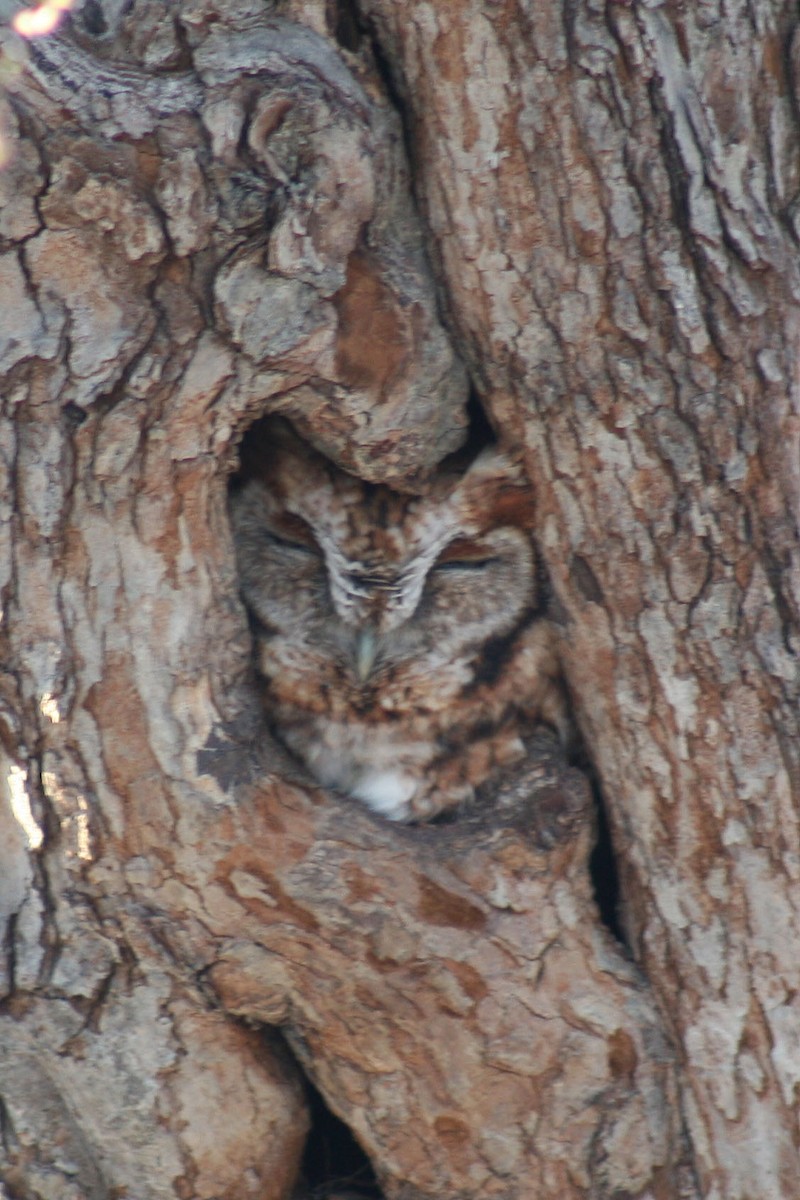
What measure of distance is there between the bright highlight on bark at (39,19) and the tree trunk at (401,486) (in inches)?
1.7

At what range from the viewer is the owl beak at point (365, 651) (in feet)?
7.77

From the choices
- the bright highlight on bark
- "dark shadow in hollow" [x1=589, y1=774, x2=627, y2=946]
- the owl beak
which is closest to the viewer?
the bright highlight on bark

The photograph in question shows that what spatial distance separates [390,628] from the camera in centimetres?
238

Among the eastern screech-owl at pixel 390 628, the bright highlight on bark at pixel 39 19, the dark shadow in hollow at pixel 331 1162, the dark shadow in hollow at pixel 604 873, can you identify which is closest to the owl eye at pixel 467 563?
the eastern screech-owl at pixel 390 628

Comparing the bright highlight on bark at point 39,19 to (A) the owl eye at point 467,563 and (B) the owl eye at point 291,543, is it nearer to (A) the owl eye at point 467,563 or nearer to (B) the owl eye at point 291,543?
(B) the owl eye at point 291,543

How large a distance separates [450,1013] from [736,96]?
150cm

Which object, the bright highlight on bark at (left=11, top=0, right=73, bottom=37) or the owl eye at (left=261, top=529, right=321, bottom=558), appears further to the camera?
the owl eye at (left=261, top=529, right=321, bottom=558)

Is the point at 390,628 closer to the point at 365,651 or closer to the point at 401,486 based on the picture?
the point at 365,651

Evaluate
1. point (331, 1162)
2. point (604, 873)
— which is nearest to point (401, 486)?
point (604, 873)

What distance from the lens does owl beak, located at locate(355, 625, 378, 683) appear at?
2.37 m

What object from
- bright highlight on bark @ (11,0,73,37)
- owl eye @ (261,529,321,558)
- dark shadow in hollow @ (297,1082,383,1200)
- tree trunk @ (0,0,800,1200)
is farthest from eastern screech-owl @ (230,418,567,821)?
bright highlight on bark @ (11,0,73,37)

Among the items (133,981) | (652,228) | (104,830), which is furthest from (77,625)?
(652,228)

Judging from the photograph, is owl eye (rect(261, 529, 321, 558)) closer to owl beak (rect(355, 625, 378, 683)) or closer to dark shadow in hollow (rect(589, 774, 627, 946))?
owl beak (rect(355, 625, 378, 683))

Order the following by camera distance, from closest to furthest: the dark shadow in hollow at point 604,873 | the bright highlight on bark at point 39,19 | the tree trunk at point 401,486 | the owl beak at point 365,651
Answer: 1. the bright highlight on bark at point 39,19
2. the tree trunk at point 401,486
3. the dark shadow in hollow at point 604,873
4. the owl beak at point 365,651
